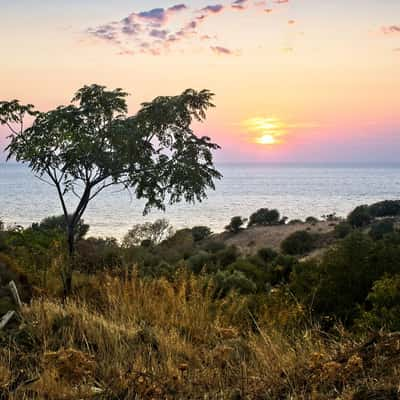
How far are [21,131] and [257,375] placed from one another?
8.29 m

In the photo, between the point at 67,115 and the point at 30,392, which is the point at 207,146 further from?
the point at 30,392

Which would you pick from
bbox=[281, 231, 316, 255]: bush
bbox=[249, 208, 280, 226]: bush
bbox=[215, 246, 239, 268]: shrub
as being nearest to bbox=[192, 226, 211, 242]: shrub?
bbox=[249, 208, 280, 226]: bush

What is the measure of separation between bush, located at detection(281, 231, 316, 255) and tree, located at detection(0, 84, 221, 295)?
53.6 ft

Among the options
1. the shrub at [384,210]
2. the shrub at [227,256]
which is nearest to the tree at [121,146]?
the shrub at [227,256]

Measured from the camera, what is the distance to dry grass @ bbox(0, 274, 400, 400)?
393 centimetres

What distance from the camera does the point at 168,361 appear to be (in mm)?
4781

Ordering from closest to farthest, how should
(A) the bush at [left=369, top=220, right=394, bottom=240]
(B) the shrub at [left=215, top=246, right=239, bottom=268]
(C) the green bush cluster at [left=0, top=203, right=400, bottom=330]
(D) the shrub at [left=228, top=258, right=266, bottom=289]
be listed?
1. (C) the green bush cluster at [left=0, top=203, right=400, bottom=330]
2. (D) the shrub at [left=228, top=258, right=266, bottom=289]
3. (B) the shrub at [left=215, top=246, right=239, bottom=268]
4. (A) the bush at [left=369, top=220, right=394, bottom=240]

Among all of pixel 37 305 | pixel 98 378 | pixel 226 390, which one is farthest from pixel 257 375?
pixel 37 305

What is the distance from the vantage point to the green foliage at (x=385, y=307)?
655cm

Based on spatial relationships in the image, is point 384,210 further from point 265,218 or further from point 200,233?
point 200,233

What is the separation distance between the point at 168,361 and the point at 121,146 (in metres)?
6.74

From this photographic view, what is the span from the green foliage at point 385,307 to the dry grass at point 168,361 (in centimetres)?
94

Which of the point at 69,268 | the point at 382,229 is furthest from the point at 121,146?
the point at 382,229

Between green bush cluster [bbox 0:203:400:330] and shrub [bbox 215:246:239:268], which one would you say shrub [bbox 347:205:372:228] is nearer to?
shrub [bbox 215:246:239:268]
